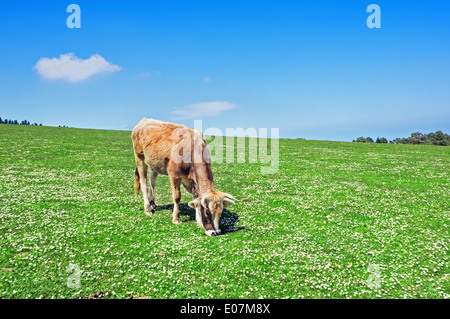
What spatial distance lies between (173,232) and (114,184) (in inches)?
456

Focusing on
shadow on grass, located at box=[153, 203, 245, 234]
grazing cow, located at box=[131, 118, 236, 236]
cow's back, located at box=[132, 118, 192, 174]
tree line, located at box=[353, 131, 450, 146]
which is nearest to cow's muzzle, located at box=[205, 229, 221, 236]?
grazing cow, located at box=[131, 118, 236, 236]

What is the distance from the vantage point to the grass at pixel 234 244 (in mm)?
7859

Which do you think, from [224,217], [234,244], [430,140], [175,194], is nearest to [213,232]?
[234,244]

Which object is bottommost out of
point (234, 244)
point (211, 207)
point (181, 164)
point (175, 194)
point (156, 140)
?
point (234, 244)

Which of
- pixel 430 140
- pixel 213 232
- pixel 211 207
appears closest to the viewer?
pixel 211 207

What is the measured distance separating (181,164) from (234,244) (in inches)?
184

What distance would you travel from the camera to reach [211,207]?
10.8m

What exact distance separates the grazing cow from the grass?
3.37ft

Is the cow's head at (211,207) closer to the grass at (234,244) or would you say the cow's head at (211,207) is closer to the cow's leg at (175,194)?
the grass at (234,244)

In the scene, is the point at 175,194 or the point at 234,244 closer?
the point at 234,244

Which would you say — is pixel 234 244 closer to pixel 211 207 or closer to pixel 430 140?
pixel 211 207

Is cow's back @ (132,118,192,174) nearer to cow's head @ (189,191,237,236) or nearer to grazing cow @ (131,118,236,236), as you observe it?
grazing cow @ (131,118,236,236)

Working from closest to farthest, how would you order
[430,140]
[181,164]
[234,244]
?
1. [234,244]
2. [181,164]
3. [430,140]
